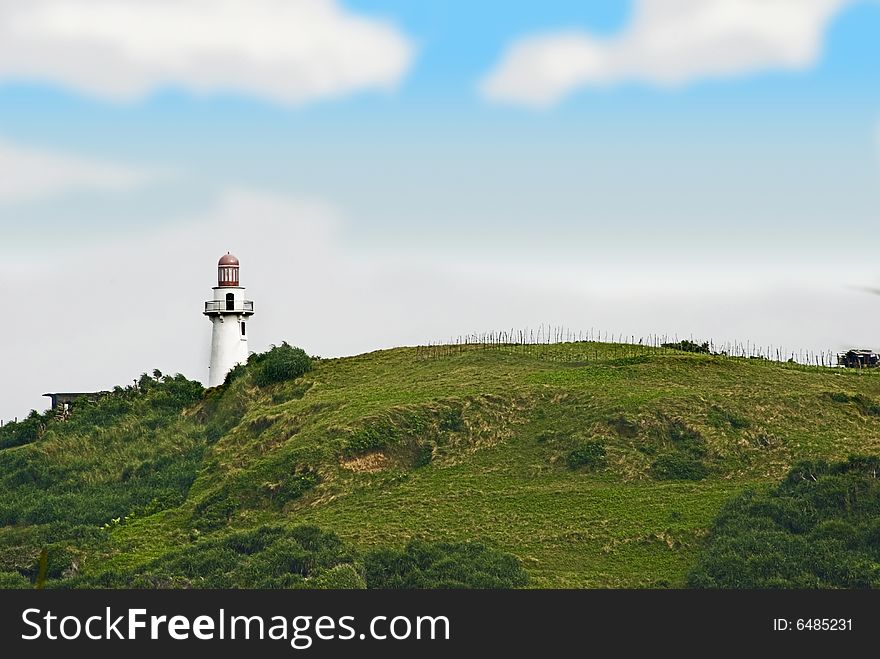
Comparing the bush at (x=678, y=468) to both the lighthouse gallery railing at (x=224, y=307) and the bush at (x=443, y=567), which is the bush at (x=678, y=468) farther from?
the lighthouse gallery railing at (x=224, y=307)

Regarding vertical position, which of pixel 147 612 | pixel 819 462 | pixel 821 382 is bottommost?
pixel 147 612

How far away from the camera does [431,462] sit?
72750mm

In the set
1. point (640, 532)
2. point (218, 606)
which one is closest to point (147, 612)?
point (218, 606)

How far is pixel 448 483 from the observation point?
230 feet

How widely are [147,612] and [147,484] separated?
38.3 metres

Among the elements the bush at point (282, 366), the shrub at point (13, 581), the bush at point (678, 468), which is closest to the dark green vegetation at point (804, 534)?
the bush at point (678, 468)

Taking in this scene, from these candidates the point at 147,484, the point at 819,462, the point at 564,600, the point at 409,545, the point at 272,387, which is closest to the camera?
the point at 564,600

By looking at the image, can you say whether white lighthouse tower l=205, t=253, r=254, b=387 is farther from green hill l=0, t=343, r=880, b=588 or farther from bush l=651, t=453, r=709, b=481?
bush l=651, t=453, r=709, b=481

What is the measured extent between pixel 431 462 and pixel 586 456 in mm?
7659

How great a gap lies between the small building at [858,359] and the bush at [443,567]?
42.9 m

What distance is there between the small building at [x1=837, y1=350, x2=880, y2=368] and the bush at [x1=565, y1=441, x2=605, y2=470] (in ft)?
99.4

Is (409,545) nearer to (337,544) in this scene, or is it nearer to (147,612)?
(337,544)

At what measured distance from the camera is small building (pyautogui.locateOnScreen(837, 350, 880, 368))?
95875 millimetres

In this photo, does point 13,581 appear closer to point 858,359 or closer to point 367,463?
point 367,463
